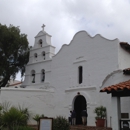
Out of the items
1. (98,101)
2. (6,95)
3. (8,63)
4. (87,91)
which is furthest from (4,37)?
(98,101)

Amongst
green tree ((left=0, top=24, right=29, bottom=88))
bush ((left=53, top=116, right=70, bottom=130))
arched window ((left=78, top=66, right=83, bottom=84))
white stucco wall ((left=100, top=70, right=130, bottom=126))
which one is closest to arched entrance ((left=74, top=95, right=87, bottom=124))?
arched window ((left=78, top=66, right=83, bottom=84))

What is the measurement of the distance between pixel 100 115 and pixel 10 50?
1127cm

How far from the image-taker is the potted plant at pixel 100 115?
1569cm

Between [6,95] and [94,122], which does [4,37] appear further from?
[94,122]

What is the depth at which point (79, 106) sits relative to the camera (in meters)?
19.2

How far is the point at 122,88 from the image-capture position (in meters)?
9.04

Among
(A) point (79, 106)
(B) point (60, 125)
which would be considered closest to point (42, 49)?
(A) point (79, 106)

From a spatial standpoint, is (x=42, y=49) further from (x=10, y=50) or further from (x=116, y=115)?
(x=116, y=115)

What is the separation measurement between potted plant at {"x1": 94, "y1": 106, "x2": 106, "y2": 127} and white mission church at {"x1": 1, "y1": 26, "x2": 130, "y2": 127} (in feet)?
1.25

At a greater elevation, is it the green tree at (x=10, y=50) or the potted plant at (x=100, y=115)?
the green tree at (x=10, y=50)

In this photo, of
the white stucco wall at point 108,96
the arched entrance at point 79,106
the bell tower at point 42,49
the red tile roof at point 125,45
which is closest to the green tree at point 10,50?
the bell tower at point 42,49

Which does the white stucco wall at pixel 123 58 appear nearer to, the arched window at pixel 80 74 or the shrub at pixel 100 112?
the shrub at pixel 100 112

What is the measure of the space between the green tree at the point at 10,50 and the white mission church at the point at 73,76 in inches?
60.7

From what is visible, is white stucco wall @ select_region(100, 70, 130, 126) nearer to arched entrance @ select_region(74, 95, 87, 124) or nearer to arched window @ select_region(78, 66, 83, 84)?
arched entrance @ select_region(74, 95, 87, 124)
